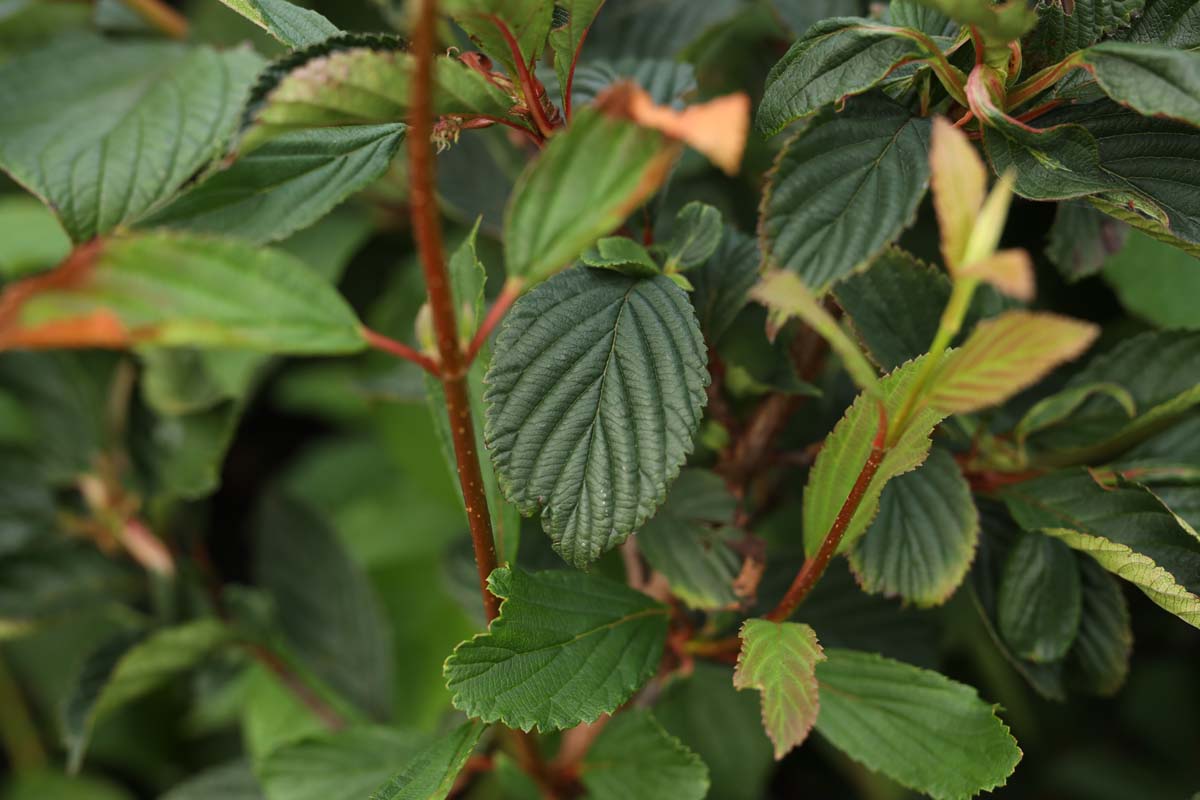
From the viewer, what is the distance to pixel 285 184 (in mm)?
537

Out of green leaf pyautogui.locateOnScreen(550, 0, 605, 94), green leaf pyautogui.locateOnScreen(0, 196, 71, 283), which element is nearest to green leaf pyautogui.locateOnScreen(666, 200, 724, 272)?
green leaf pyautogui.locateOnScreen(550, 0, 605, 94)

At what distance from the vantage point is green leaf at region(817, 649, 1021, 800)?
537 millimetres

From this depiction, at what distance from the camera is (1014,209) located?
67 cm

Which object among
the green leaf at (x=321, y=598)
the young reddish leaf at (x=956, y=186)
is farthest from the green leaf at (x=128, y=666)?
the young reddish leaf at (x=956, y=186)

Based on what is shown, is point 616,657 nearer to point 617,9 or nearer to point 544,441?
point 544,441

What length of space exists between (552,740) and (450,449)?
386mm

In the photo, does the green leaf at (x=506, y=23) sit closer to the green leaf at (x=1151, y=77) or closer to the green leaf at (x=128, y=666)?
the green leaf at (x=1151, y=77)

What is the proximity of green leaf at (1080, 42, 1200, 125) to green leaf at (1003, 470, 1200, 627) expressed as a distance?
0.73ft

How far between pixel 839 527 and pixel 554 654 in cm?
16

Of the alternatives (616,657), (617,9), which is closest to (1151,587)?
(616,657)

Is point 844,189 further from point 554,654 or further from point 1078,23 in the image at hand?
point 554,654

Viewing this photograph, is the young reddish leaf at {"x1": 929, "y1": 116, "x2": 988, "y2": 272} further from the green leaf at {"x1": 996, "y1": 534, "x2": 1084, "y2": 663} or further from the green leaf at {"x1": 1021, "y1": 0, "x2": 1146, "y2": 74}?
the green leaf at {"x1": 996, "y1": 534, "x2": 1084, "y2": 663}

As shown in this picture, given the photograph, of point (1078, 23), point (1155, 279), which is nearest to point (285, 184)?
point (1078, 23)

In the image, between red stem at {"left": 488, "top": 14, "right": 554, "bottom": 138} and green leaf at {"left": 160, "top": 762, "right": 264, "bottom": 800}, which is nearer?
red stem at {"left": 488, "top": 14, "right": 554, "bottom": 138}
